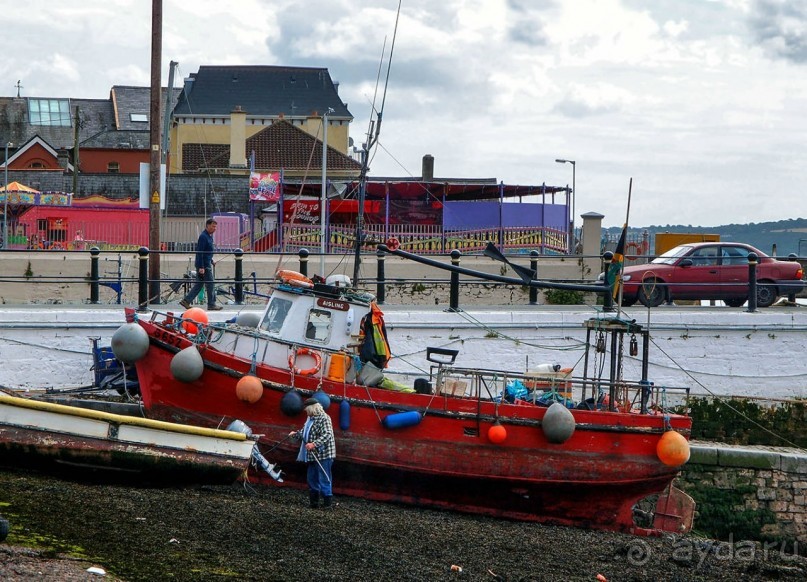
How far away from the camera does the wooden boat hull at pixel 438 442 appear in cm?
1386

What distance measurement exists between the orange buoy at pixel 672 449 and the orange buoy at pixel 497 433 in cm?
187

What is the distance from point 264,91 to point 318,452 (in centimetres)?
5118

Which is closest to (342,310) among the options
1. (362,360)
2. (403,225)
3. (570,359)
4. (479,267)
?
(362,360)

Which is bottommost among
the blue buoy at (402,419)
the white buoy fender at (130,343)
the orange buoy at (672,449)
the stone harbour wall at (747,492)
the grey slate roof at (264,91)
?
the stone harbour wall at (747,492)

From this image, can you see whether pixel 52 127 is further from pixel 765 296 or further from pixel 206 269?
pixel 765 296

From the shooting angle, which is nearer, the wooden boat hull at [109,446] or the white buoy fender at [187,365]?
the wooden boat hull at [109,446]

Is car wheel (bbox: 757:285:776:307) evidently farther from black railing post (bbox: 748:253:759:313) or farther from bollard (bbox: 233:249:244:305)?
bollard (bbox: 233:249:244:305)

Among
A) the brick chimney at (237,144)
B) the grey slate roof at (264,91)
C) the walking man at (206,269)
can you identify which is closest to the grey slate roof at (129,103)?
the grey slate roof at (264,91)

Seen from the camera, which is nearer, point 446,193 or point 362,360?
point 362,360

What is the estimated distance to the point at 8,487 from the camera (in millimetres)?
11094

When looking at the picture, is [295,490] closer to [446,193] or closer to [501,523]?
[501,523]

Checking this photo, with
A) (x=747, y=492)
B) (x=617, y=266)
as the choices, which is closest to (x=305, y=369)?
(x=617, y=266)

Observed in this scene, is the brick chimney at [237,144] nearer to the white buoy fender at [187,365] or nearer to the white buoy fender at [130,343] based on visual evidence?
the white buoy fender at [130,343]

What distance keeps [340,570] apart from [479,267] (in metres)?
15.9
